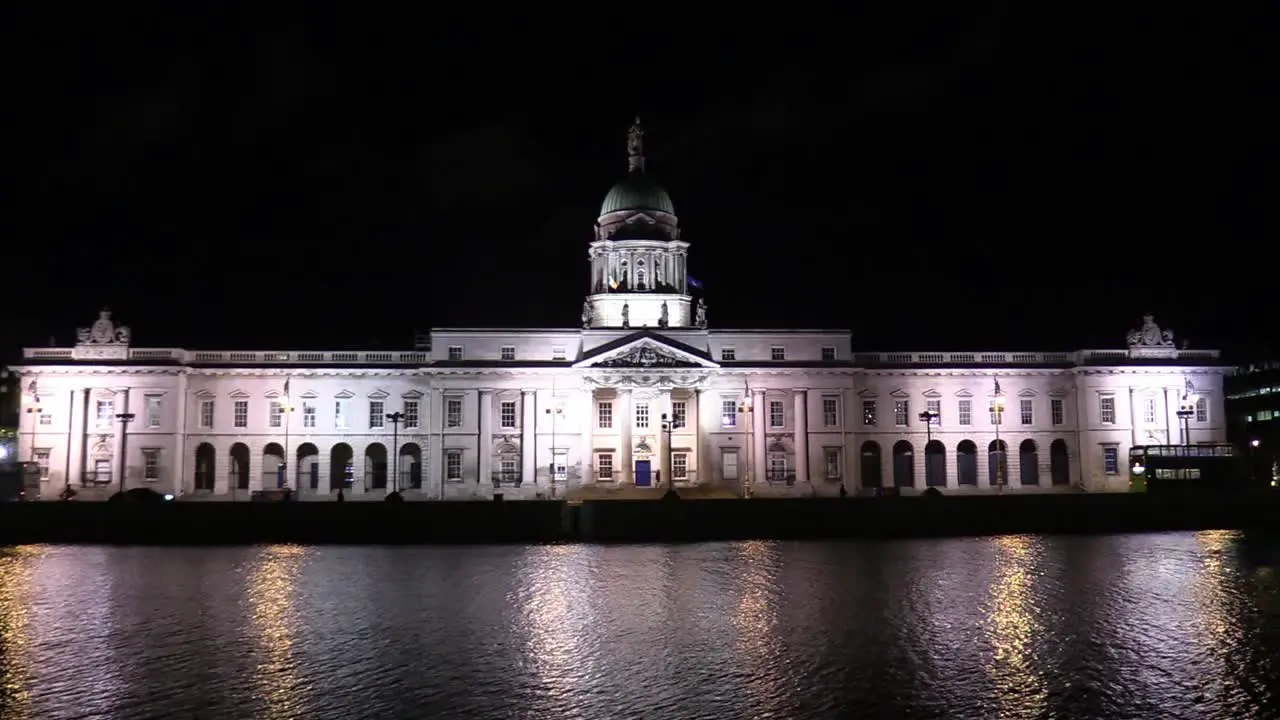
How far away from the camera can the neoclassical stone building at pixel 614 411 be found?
65688 millimetres

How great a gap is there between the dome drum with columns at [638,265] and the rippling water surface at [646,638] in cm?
4026

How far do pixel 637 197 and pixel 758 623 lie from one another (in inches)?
2201

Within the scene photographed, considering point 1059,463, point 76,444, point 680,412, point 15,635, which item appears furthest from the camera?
point 1059,463

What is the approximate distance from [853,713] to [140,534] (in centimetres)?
3444

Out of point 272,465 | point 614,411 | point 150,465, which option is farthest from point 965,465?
point 150,465

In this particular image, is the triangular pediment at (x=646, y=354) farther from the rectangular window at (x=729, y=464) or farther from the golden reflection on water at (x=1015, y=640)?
the golden reflection on water at (x=1015, y=640)

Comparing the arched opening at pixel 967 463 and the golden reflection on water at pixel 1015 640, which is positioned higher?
the arched opening at pixel 967 463

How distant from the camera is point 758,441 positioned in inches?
2675

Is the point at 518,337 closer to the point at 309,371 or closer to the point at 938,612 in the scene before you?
the point at 309,371

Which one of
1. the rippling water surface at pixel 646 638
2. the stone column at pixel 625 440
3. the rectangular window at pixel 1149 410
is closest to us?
the rippling water surface at pixel 646 638

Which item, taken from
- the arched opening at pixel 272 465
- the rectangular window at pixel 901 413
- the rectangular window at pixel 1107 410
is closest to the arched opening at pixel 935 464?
the rectangular window at pixel 901 413

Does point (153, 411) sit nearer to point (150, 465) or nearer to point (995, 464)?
point (150, 465)

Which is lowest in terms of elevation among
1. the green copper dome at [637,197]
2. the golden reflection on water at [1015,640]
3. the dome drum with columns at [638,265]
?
the golden reflection on water at [1015,640]

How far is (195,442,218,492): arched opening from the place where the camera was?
67438 millimetres
